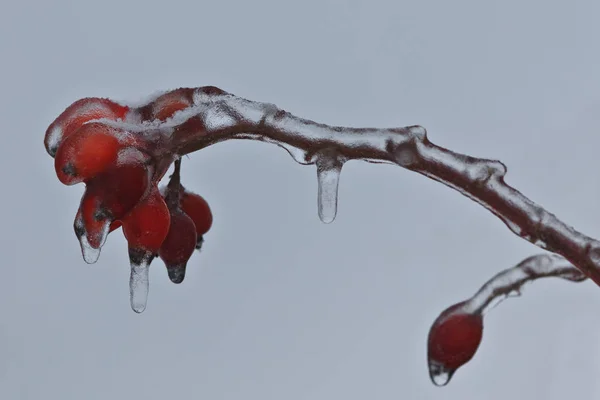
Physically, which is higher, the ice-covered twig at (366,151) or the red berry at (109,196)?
the ice-covered twig at (366,151)

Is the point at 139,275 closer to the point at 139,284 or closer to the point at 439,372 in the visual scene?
the point at 139,284

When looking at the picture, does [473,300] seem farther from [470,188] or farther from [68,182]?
[68,182]

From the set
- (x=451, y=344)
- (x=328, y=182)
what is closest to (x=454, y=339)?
(x=451, y=344)

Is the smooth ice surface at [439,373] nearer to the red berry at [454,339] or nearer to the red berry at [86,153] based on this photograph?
the red berry at [454,339]

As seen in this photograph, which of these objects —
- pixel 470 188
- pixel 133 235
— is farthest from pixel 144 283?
pixel 470 188

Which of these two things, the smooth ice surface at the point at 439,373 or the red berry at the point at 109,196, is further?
the smooth ice surface at the point at 439,373

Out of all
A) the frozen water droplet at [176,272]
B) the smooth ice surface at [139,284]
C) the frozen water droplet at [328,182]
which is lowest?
the smooth ice surface at [139,284]

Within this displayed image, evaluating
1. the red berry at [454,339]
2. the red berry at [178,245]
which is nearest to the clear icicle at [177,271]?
the red berry at [178,245]
